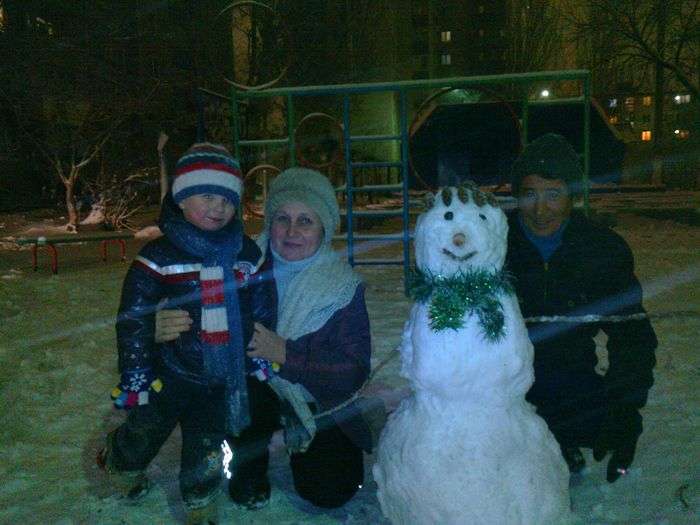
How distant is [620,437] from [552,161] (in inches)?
45.2

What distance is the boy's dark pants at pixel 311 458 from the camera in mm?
2920

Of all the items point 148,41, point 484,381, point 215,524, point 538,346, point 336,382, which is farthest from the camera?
point 148,41

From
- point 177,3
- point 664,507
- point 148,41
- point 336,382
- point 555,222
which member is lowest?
point 664,507

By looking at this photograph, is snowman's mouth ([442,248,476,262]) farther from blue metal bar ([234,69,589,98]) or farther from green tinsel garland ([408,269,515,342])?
blue metal bar ([234,69,589,98])

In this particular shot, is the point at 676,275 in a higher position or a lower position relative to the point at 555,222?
lower

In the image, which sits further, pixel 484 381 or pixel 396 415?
pixel 396 415

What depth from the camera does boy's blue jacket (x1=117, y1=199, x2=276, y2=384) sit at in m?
2.61

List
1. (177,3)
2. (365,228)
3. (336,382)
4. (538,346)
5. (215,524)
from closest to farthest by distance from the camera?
(215,524), (336,382), (538,346), (365,228), (177,3)

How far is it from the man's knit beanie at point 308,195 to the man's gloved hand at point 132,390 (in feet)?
2.90

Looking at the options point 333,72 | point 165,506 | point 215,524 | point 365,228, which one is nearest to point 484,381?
point 215,524

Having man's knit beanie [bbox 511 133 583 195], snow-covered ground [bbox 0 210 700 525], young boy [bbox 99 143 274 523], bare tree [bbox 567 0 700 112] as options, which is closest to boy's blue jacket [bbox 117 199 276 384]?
young boy [bbox 99 143 274 523]

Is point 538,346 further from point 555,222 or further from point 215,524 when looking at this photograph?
point 215,524

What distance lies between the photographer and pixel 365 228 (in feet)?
49.5

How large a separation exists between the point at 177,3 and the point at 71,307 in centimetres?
1187
